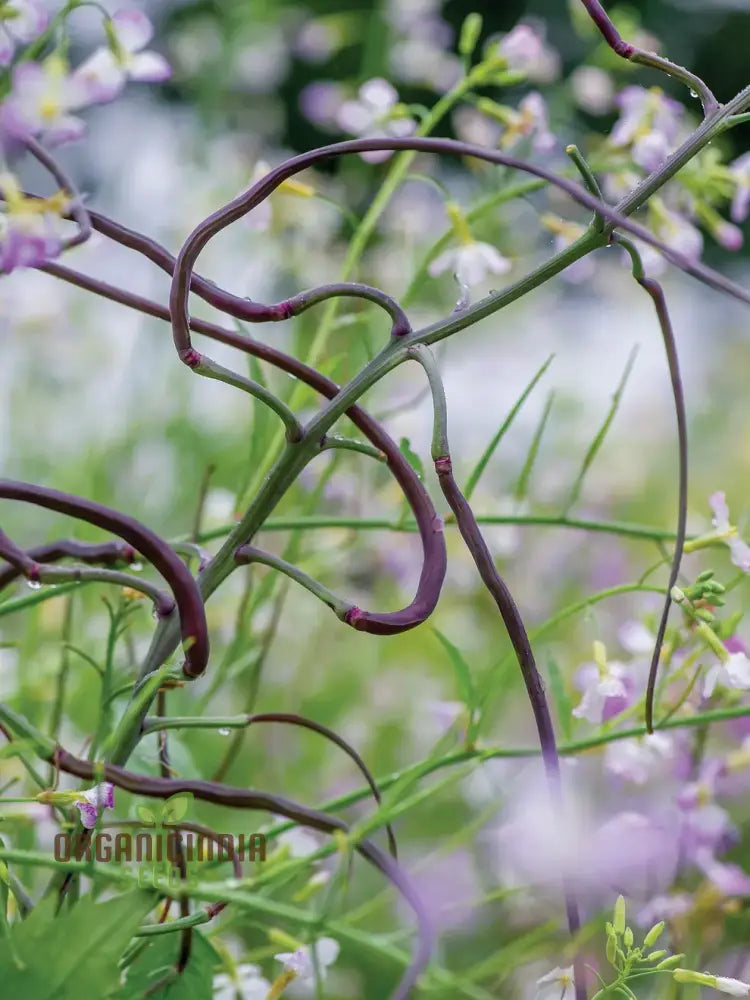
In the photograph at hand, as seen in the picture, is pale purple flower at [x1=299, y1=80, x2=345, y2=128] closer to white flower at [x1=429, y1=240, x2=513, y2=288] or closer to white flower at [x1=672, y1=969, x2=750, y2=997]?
white flower at [x1=429, y1=240, x2=513, y2=288]

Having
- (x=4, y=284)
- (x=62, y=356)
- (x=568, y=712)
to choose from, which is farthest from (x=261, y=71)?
(x=568, y=712)

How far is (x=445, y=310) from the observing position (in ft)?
2.90

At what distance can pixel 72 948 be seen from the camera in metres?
0.17

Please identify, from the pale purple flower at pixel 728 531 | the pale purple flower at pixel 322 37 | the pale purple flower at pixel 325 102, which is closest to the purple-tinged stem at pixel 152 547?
the pale purple flower at pixel 728 531

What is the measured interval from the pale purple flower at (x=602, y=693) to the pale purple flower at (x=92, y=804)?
0.37ft

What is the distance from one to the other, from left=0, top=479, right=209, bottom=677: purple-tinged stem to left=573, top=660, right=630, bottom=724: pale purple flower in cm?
11

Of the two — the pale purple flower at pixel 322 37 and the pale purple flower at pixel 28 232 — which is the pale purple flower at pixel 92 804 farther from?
the pale purple flower at pixel 322 37

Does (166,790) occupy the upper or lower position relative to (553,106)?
lower

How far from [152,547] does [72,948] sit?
0.06 meters

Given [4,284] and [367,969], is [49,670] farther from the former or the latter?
[367,969]

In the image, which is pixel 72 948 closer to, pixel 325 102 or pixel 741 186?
pixel 741 186

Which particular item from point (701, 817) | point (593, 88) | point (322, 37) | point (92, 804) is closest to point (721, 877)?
point (701, 817)

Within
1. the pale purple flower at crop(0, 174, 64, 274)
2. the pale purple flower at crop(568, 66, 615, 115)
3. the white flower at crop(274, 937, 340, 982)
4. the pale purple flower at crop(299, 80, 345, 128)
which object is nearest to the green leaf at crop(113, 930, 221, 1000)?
the white flower at crop(274, 937, 340, 982)

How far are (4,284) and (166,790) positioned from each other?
0.87 ft
